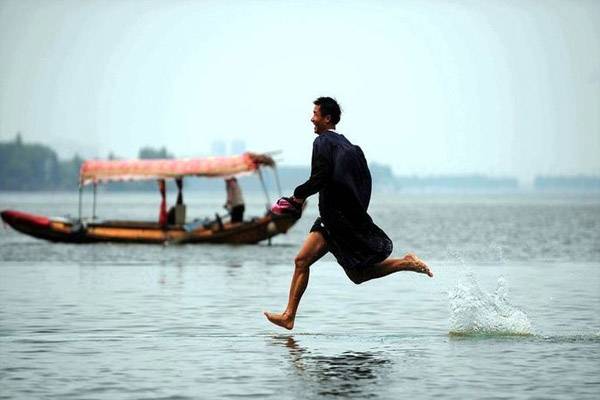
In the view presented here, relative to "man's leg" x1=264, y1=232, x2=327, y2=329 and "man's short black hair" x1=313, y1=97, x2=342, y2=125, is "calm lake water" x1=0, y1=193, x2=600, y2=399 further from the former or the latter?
"man's short black hair" x1=313, y1=97, x2=342, y2=125

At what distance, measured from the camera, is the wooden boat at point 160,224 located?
4025 cm

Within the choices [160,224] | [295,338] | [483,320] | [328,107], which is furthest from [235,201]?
[328,107]

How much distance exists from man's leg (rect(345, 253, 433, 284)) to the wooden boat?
27610mm

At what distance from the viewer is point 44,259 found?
32750 millimetres

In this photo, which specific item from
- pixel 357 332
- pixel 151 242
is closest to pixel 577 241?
pixel 151 242

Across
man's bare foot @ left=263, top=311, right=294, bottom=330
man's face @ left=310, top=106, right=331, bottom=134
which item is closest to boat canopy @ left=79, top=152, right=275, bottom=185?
man's bare foot @ left=263, top=311, right=294, bottom=330

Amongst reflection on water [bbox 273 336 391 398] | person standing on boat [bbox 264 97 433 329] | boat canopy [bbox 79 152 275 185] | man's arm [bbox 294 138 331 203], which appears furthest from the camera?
boat canopy [bbox 79 152 275 185]

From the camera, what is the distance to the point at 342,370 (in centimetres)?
1044

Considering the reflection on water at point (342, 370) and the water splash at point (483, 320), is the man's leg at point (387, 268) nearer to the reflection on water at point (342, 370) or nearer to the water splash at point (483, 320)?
the reflection on water at point (342, 370)

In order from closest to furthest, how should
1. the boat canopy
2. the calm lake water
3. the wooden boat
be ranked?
the calm lake water < the wooden boat < the boat canopy

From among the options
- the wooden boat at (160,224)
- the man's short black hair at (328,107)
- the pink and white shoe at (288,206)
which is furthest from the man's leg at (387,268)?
Answer: the wooden boat at (160,224)

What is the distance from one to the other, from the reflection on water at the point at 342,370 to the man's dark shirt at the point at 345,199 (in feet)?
3.03

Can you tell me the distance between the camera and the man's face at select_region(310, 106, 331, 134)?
12383 mm

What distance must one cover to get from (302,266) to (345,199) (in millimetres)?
700
